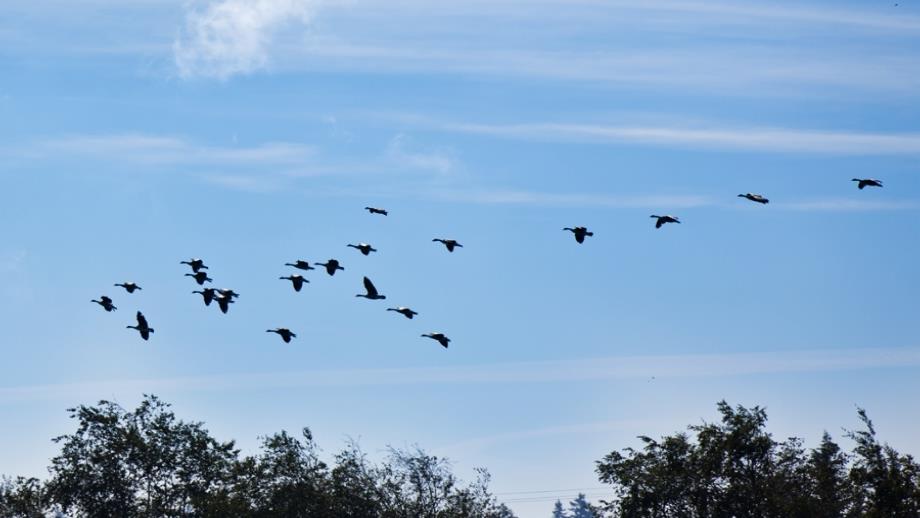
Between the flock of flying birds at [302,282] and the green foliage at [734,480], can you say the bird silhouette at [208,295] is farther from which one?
the green foliage at [734,480]

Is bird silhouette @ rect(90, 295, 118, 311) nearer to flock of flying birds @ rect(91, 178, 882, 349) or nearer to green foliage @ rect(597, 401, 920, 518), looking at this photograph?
flock of flying birds @ rect(91, 178, 882, 349)

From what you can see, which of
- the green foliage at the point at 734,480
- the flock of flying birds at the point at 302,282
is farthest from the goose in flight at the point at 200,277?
the green foliage at the point at 734,480

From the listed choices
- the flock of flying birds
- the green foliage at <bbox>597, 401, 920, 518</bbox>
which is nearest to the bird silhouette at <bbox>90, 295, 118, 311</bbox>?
the flock of flying birds

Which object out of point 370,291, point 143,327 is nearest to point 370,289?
point 370,291

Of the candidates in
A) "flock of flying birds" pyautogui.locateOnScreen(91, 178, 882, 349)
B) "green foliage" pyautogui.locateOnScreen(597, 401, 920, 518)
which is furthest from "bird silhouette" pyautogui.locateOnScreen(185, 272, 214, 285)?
"green foliage" pyautogui.locateOnScreen(597, 401, 920, 518)

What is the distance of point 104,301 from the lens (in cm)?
5781

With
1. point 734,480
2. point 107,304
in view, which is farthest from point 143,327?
point 734,480

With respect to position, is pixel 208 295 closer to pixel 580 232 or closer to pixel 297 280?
pixel 297 280

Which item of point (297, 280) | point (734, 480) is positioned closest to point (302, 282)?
point (297, 280)

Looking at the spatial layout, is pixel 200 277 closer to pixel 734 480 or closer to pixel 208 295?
pixel 208 295

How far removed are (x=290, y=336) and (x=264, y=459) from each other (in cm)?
3012

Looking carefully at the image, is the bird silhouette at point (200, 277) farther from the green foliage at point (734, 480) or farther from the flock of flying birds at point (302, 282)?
the green foliage at point (734, 480)

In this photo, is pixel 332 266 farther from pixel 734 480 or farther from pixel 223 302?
pixel 734 480

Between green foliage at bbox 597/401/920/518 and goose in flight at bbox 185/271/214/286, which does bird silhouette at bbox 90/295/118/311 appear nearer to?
goose in flight at bbox 185/271/214/286
